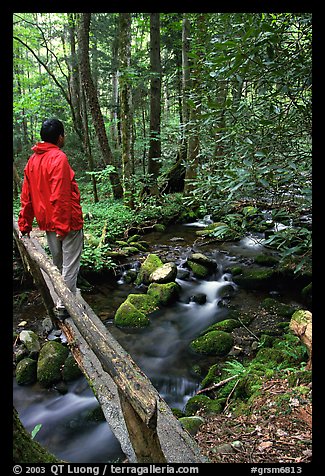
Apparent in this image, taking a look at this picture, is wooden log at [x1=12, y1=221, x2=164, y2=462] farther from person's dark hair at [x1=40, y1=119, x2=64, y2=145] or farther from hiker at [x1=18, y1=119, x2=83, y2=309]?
person's dark hair at [x1=40, y1=119, x2=64, y2=145]

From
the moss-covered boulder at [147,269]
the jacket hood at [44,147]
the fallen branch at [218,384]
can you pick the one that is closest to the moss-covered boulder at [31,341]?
the fallen branch at [218,384]

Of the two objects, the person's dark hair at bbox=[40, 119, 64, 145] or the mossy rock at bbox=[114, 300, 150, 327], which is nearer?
the person's dark hair at bbox=[40, 119, 64, 145]

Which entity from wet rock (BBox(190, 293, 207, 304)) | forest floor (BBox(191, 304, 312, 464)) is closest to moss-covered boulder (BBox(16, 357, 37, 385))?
forest floor (BBox(191, 304, 312, 464))

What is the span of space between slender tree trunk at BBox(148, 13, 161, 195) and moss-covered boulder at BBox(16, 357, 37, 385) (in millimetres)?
7925

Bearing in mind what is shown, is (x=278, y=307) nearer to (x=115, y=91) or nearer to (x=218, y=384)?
(x=218, y=384)

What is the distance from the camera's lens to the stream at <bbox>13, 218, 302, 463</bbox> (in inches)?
158

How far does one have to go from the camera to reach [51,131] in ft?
12.6

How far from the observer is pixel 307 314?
3771mm

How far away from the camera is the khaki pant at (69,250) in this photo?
4230 mm

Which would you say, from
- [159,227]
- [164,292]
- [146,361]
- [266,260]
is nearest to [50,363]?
[146,361]

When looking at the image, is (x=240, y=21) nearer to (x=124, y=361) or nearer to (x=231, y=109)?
(x=231, y=109)

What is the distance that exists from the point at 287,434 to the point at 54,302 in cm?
341

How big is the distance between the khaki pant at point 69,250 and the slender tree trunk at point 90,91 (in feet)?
24.5

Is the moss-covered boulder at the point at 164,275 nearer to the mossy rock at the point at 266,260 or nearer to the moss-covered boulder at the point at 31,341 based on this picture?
the mossy rock at the point at 266,260
